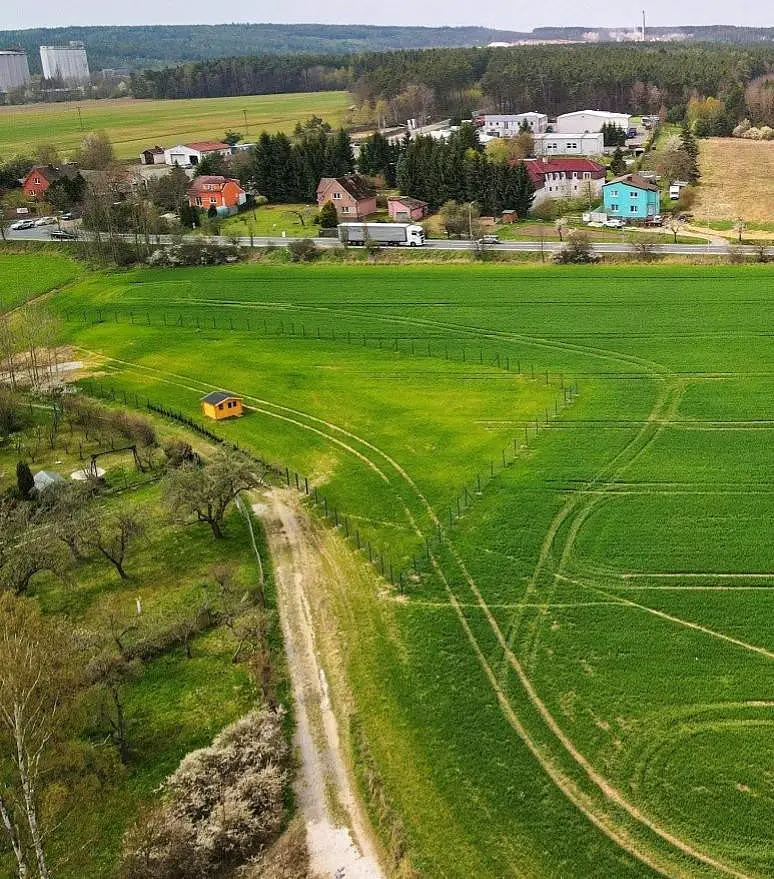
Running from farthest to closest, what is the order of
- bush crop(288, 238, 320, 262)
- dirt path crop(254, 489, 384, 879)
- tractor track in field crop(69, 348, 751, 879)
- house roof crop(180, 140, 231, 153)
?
house roof crop(180, 140, 231, 153) < bush crop(288, 238, 320, 262) < dirt path crop(254, 489, 384, 879) < tractor track in field crop(69, 348, 751, 879)

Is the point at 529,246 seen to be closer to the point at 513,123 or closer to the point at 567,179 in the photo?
the point at 567,179

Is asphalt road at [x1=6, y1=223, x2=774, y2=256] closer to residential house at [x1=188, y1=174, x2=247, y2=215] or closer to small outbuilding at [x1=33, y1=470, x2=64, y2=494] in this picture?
residential house at [x1=188, y1=174, x2=247, y2=215]

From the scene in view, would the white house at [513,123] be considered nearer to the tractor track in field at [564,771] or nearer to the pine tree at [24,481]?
the pine tree at [24,481]

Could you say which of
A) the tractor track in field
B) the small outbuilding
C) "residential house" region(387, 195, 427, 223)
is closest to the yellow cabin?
the small outbuilding

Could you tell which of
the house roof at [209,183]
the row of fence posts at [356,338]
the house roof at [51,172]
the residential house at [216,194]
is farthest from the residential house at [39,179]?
the row of fence posts at [356,338]

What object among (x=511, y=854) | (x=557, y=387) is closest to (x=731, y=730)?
(x=511, y=854)

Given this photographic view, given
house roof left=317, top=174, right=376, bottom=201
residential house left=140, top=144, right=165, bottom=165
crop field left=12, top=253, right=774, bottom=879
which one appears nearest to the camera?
crop field left=12, top=253, right=774, bottom=879
